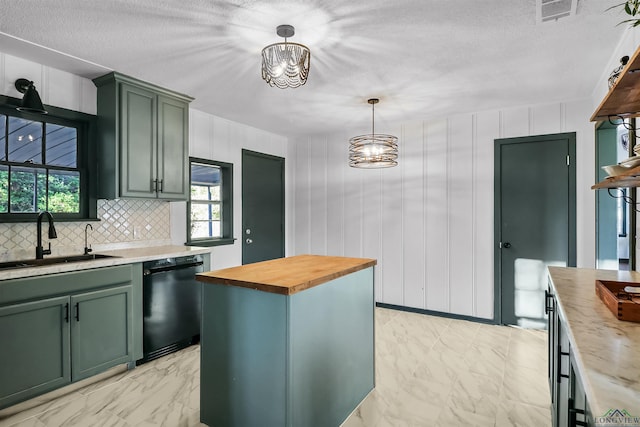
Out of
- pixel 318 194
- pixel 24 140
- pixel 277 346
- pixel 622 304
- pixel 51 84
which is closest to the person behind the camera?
pixel 622 304

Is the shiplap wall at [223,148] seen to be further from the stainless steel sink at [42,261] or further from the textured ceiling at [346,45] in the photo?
the stainless steel sink at [42,261]

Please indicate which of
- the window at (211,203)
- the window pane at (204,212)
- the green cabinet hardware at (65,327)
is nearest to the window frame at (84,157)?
the green cabinet hardware at (65,327)

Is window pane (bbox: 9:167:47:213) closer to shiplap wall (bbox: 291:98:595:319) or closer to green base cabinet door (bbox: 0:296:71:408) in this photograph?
green base cabinet door (bbox: 0:296:71:408)

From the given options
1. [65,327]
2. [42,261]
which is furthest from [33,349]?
[42,261]

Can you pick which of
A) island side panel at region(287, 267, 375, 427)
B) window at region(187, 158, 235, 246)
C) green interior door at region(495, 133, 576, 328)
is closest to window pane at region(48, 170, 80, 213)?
window at region(187, 158, 235, 246)

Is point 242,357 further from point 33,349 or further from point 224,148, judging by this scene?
point 224,148

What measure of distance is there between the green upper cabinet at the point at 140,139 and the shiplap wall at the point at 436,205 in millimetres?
2290

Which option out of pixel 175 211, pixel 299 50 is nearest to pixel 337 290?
pixel 299 50

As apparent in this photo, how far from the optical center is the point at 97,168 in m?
3.21

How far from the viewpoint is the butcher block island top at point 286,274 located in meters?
1.80

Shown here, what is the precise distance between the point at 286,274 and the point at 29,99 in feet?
7.72

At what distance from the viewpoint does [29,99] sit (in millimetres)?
2592

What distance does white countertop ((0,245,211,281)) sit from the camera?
227 centimetres

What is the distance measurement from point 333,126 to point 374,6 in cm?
275
